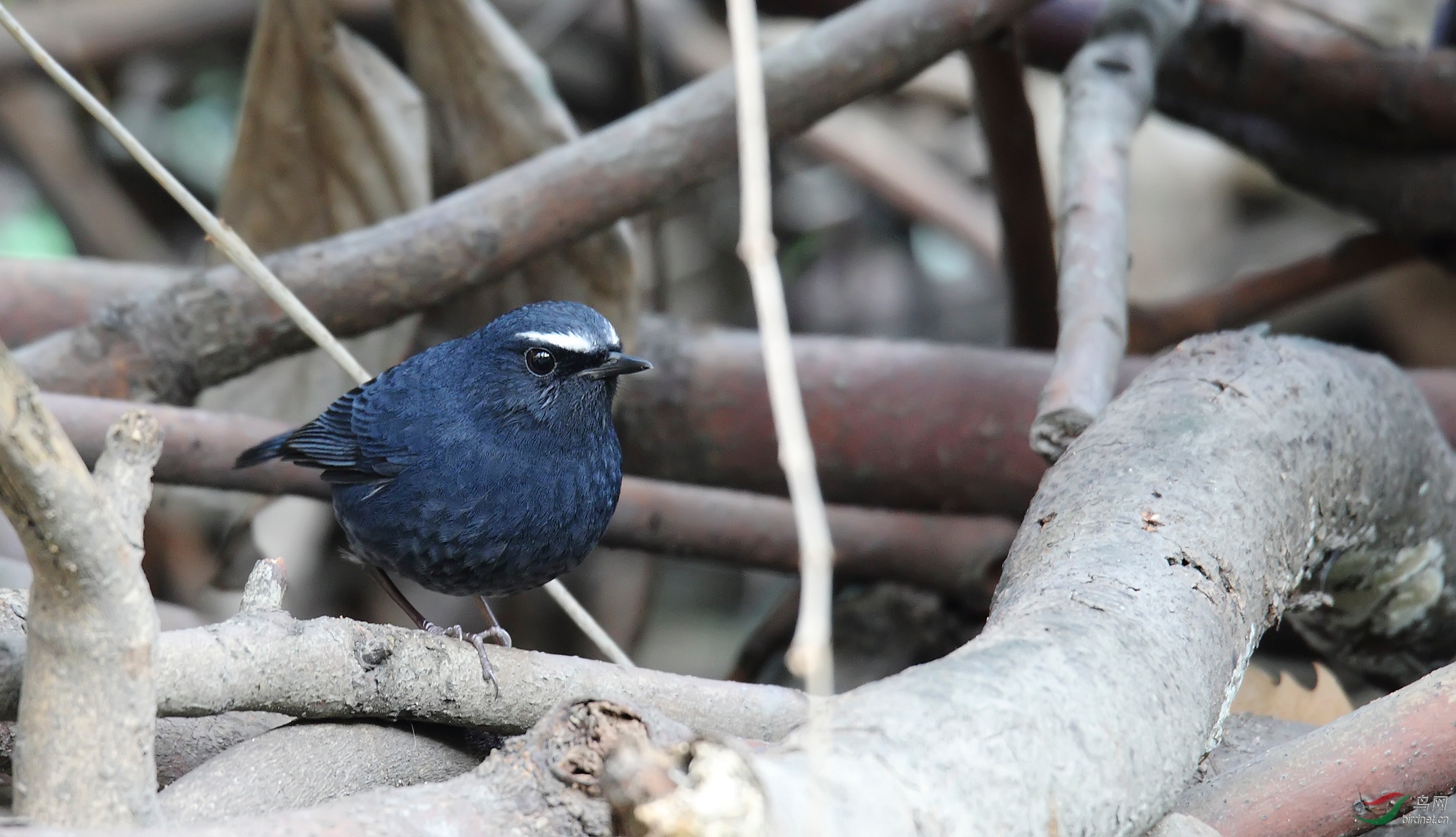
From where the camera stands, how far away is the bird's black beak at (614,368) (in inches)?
114

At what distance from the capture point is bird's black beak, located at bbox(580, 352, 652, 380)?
2904 mm

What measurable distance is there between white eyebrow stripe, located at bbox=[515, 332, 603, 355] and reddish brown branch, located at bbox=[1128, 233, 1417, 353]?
2.65 m

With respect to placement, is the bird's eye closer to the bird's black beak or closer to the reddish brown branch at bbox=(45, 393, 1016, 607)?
the bird's black beak

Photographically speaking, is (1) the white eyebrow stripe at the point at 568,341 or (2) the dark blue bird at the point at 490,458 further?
(1) the white eyebrow stripe at the point at 568,341

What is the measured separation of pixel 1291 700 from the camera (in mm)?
3191

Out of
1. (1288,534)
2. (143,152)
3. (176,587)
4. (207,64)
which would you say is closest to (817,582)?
(1288,534)

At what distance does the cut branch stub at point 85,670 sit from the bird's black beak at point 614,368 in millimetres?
1457

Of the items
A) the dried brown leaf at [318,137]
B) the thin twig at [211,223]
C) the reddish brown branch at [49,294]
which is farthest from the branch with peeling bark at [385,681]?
the reddish brown branch at [49,294]

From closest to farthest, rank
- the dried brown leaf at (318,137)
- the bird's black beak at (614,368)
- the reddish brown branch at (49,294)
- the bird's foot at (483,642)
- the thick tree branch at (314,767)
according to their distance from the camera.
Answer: the thick tree branch at (314,767)
the bird's foot at (483,642)
the bird's black beak at (614,368)
the dried brown leaf at (318,137)
the reddish brown branch at (49,294)

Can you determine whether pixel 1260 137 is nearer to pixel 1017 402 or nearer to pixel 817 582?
pixel 1017 402

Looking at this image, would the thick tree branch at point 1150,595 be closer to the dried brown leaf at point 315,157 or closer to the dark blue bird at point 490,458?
the dark blue bird at point 490,458

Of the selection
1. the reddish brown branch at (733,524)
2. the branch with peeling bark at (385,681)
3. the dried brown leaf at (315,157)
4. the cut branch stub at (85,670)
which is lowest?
the cut branch stub at (85,670)

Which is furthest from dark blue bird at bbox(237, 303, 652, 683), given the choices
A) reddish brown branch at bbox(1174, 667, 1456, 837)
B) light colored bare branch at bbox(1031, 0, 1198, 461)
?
reddish brown branch at bbox(1174, 667, 1456, 837)

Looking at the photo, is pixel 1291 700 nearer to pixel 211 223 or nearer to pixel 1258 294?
pixel 1258 294
